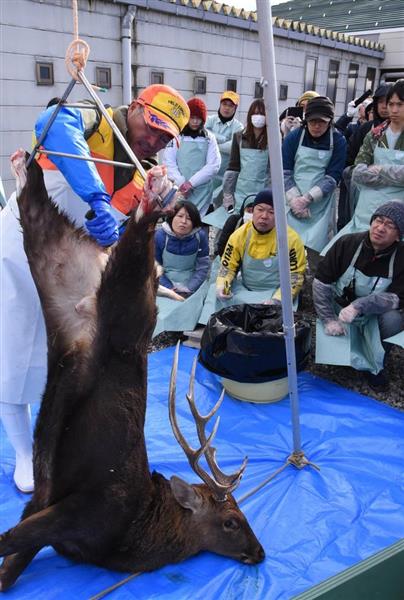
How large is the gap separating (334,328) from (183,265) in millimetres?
1420

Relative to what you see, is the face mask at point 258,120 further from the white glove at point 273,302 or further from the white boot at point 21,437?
the white boot at point 21,437

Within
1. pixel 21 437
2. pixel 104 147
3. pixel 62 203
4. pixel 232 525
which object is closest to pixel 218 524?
pixel 232 525

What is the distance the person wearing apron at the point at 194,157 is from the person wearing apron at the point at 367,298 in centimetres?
209

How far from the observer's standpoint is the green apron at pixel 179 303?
393 cm

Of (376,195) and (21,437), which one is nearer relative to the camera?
(21,437)

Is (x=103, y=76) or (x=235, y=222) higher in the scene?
(x=103, y=76)

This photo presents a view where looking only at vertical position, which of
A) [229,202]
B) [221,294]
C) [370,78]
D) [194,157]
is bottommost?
[221,294]

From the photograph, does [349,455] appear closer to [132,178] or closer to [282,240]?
[282,240]

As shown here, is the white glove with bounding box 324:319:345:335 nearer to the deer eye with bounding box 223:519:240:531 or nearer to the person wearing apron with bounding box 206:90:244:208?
the deer eye with bounding box 223:519:240:531

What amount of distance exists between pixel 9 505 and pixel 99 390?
3.24 ft

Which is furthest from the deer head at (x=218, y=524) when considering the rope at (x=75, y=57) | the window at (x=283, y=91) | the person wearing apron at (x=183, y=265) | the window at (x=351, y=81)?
the window at (x=351, y=81)

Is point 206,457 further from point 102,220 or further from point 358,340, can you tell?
point 358,340

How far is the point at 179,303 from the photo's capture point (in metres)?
4.00

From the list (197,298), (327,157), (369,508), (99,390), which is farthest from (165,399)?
(327,157)
